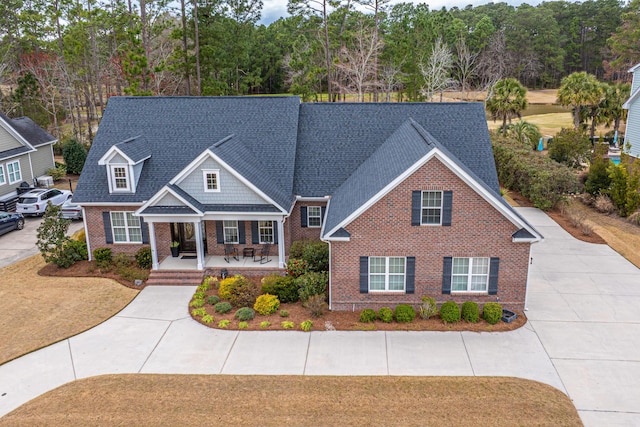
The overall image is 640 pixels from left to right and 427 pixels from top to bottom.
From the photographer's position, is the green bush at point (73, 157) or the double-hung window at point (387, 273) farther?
the green bush at point (73, 157)

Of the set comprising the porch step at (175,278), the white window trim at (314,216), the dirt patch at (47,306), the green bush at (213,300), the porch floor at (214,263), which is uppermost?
the white window trim at (314,216)

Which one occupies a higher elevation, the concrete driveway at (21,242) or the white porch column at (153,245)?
the white porch column at (153,245)

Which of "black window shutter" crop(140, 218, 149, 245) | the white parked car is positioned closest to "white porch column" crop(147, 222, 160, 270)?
"black window shutter" crop(140, 218, 149, 245)

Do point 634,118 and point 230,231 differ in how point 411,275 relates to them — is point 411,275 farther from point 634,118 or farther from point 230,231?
point 634,118

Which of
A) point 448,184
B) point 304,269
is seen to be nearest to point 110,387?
point 304,269

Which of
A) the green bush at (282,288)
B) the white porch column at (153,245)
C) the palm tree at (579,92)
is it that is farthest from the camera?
the palm tree at (579,92)

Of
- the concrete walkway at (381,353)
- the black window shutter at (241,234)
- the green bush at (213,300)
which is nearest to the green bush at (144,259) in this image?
the concrete walkway at (381,353)

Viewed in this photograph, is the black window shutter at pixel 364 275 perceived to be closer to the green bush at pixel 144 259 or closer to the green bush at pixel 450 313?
the green bush at pixel 450 313

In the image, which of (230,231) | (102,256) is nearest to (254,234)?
(230,231)

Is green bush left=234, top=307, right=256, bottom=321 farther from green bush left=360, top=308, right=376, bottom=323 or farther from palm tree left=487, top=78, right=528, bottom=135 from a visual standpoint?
palm tree left=487, top=78, right=528, bottom=135
